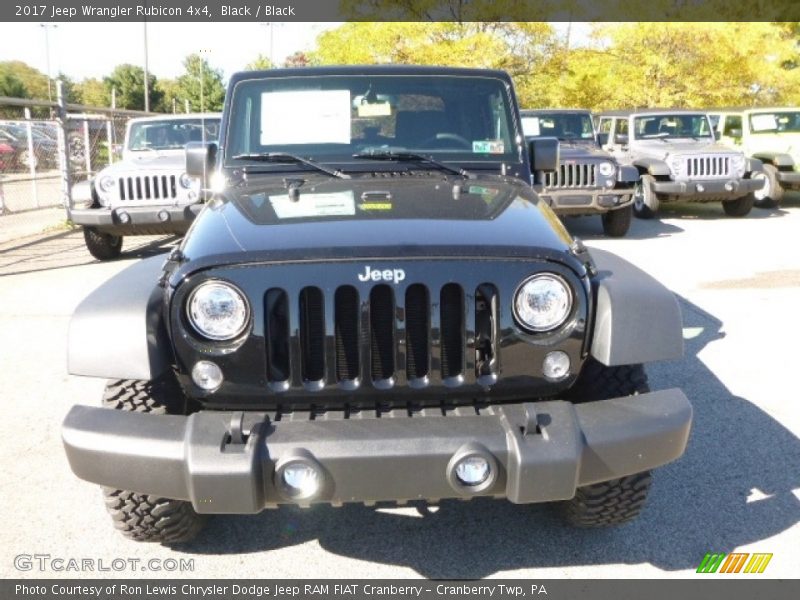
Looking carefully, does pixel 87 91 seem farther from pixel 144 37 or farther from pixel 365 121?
pixel 365 121

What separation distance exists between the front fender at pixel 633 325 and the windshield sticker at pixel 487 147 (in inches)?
52.2

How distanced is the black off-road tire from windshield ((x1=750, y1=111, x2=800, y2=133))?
12.5 meters

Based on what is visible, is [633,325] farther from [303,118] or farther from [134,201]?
[134,201]

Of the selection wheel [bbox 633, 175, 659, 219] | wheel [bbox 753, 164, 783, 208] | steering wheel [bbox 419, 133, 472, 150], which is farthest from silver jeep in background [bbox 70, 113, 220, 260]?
wheel [bbox 753, 164, 783, 208]

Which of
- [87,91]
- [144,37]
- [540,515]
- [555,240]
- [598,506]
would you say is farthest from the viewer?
[87,91]

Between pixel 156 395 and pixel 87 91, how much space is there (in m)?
58.0

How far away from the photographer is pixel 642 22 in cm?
2181

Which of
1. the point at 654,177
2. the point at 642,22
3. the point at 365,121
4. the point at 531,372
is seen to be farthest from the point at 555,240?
the point at 642,22

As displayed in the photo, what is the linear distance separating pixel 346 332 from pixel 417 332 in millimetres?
224

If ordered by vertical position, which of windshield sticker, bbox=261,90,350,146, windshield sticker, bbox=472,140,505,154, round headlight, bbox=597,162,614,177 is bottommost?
round headlight, bbox=597,162,614,177

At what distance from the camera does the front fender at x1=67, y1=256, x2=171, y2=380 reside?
238 centimetres

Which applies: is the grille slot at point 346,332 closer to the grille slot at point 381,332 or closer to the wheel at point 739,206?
the grille slot at point 381,332

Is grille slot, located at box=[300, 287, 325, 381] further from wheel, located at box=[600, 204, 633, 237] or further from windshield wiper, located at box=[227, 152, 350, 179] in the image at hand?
wheel, located at box=[600, 204, 633, 237]

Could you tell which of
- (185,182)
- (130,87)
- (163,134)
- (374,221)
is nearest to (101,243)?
(185,182)
